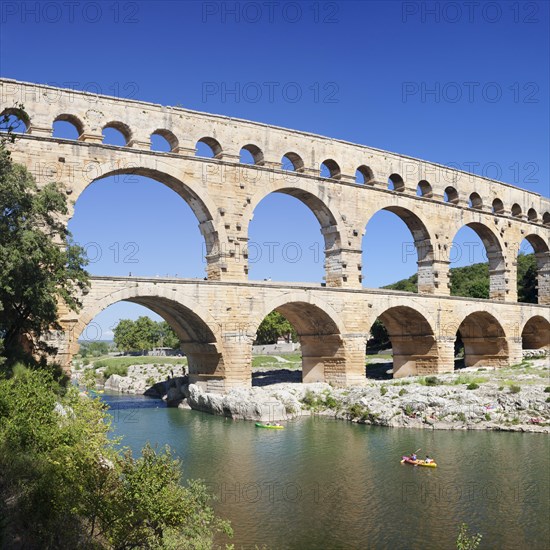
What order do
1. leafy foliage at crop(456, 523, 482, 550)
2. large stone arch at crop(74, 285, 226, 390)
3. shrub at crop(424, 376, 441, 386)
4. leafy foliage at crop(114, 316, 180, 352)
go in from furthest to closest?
leafy foliage at crop(114, 316, 180, 352)
shrub at crop(424, 376, 441, 386)
large stone arch at crop(74, 285, 226, 390)
leafy foliage at crop(456, 523, 482, 550)

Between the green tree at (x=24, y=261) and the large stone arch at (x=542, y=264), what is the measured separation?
119ft

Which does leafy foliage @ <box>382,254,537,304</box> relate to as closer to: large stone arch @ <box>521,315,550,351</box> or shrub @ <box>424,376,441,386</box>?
large stone arch @ <box>521,315,550,351</box>

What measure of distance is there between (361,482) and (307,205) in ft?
59.8

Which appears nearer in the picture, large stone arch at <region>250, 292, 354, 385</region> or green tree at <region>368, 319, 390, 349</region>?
large stone arch at <region>250, 292, 354, 385</region>

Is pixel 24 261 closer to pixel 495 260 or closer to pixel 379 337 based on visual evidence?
pixel 495 260

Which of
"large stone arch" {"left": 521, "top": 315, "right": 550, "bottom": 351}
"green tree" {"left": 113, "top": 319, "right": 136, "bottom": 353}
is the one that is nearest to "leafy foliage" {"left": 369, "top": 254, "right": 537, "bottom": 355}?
"large stone arch" {"left": 521, "top": 315, "right": 550, "bottom": 351}

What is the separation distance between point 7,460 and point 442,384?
22070 millimetres

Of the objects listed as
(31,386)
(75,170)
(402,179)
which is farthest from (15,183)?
(402,179)

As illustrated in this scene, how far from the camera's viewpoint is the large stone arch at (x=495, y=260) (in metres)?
40.8

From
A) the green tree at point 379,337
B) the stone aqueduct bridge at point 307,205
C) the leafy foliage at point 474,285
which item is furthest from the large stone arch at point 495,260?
the green tree at point 379,337

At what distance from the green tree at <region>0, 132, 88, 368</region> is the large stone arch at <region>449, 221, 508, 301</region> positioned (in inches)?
1143

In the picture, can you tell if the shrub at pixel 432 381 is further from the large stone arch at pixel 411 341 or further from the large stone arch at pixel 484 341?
the large stone arch at pixel 484 341

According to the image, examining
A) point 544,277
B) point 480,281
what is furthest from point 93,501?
point 480,281

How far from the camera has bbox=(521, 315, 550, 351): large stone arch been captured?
45250 millimetres
